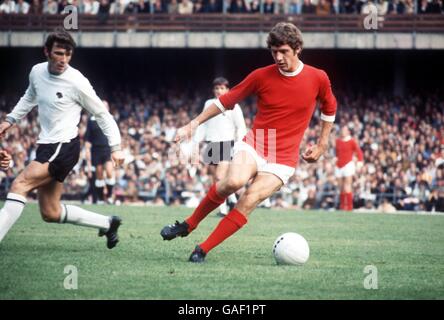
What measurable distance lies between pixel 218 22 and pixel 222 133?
45.6 feet

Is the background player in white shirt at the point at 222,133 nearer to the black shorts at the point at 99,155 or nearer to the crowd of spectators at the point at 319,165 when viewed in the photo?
the black shorts at the point at 99,155

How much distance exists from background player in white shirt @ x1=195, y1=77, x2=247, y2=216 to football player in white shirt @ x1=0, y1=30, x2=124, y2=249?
678cm

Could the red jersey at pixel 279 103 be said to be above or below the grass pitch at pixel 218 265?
above

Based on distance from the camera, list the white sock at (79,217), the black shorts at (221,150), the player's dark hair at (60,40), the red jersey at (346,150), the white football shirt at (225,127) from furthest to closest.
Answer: the red jersey at (346,150) → the black shorts at (221,150) → the white football shirt at (225,127) → the white sock at (79,217) → the player's dark hair at (60,40)

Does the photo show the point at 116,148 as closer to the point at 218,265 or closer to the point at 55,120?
the point at 55,120

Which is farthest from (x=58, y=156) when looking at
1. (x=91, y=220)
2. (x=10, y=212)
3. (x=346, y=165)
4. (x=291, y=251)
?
(x=346, y=165)

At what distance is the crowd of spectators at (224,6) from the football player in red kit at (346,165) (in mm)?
8624

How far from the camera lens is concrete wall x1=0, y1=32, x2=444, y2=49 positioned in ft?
94.8

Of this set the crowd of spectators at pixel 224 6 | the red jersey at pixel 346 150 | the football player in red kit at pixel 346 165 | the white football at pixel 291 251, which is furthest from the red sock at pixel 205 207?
the crowd of spectators at pixel 224 6

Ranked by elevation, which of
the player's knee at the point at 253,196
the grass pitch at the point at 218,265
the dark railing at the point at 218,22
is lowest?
the grass pitch at the point at 218,265

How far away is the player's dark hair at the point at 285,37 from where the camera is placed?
325 inches

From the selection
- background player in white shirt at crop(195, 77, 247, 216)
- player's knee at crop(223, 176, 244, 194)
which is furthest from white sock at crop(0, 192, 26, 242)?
background player in white shirt at crop(195, 77, 247, 216)

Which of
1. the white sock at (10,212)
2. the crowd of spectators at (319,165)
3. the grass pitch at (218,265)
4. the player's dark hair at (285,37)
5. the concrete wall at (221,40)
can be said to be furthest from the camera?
the concrete wall at (221,40)

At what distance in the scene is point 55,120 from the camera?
27.8ft
